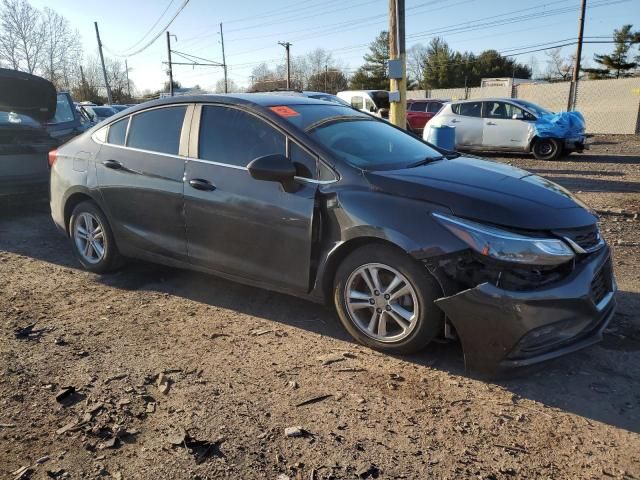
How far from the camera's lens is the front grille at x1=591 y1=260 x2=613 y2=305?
311 cm

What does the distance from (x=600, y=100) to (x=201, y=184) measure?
24.8 metres

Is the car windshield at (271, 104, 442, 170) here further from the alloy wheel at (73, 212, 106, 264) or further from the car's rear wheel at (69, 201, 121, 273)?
the alloy wheel at (73, 212, 106, 264)

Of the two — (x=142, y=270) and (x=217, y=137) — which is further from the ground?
(x=217, y=137)

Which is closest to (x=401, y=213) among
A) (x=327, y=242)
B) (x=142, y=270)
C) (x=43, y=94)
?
(x=327, y=242)

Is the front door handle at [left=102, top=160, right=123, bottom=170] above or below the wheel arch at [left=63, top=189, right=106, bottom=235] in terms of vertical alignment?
above

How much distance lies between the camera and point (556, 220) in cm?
312

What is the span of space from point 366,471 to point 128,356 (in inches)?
74.9

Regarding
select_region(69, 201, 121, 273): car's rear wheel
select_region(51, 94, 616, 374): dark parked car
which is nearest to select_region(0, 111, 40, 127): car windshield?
select_region(69, 201, 121, 273): car's rear wheel

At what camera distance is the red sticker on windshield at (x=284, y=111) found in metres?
3.93

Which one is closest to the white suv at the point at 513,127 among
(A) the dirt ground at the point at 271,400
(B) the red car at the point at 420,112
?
(B) the red car at the point at 420,112

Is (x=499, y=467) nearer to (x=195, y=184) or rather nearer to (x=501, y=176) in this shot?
(x=501, y=176)

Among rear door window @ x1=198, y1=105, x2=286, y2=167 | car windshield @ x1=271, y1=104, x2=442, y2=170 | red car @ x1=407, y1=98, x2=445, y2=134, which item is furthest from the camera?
red car @ x1=407, y1=98, x2=445, y2=134

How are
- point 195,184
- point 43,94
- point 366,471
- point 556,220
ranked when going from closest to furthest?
point 366,471 → point 556,220 → point 195,184 → point 43,94

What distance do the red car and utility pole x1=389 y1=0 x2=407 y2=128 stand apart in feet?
34.3
